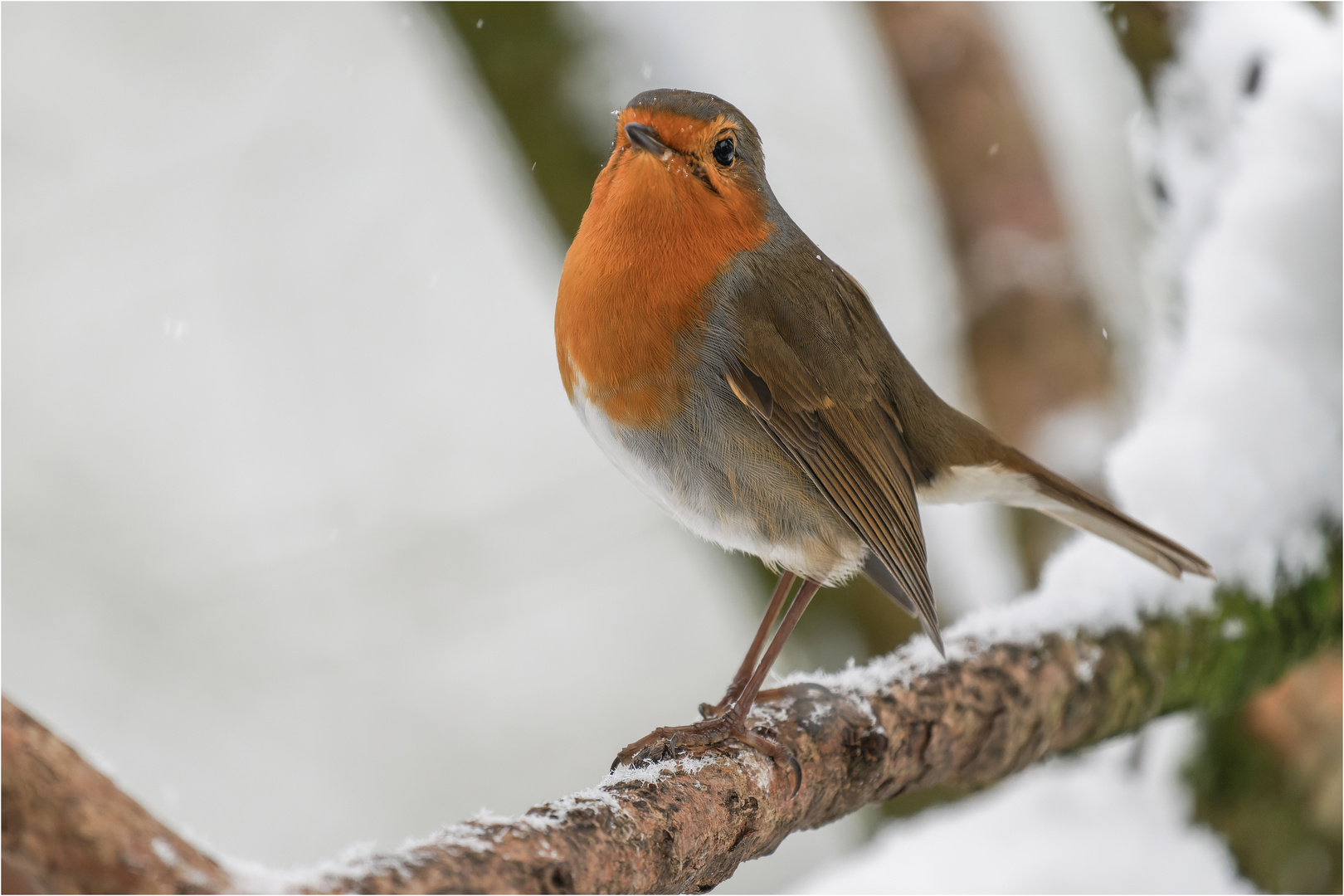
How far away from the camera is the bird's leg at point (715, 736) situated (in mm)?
2025

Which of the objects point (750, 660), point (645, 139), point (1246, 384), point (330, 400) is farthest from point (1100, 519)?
point (330, 400)

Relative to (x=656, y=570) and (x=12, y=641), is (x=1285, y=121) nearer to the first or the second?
(x=656, y=570)

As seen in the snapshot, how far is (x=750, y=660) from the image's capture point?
7.90ft

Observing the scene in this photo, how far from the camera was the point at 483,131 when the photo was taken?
348 centimetres

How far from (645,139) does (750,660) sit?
3.83ft

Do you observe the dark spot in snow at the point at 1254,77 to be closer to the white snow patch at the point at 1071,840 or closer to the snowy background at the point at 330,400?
the snowy background at the point at 330,400

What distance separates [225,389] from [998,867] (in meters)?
4.04

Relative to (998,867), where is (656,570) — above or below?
above

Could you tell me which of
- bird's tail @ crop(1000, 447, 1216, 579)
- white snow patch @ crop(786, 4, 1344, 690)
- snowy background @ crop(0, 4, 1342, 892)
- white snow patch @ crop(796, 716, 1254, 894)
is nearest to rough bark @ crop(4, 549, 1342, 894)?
white snow patch @ crop(786, 4, 1344, 690)

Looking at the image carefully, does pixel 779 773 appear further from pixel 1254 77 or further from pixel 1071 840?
pixel 1254 77

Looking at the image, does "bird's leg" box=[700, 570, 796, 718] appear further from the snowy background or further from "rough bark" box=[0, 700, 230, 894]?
the snowy background

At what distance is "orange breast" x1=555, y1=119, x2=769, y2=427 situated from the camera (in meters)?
2.06

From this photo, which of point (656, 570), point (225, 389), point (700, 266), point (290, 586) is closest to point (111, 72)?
point (225, 389)

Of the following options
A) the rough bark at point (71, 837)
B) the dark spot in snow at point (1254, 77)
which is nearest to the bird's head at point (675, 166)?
the rough bark at point (71, 837)
